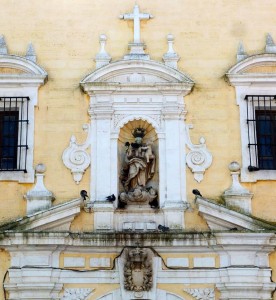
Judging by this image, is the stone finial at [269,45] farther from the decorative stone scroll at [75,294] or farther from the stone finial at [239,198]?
the decorative stone scroll at [75,294]

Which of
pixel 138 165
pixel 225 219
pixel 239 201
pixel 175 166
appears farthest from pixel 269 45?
pixel 225 219

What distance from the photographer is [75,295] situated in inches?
436

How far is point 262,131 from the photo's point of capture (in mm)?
12273

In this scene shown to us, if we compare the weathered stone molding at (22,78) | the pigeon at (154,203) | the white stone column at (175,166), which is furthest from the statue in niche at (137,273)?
the weathered stone molding at (22,78)

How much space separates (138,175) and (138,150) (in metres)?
0.40

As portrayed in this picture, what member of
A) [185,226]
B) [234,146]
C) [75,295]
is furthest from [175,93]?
[75,295]

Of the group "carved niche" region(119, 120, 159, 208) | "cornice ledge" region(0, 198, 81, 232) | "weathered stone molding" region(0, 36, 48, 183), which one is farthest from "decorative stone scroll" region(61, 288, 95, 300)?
"weathered stone molding" region(0, 36, 48, 183)

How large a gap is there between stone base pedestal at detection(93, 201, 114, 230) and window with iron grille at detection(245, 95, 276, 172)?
2.28 meters

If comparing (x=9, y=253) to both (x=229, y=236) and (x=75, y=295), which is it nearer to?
(x=75, y=295)

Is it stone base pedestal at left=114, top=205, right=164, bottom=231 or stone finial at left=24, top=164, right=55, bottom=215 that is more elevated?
stone finial at left=24, top=164, right=55, bottom=215

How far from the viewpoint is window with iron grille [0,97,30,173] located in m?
11.9

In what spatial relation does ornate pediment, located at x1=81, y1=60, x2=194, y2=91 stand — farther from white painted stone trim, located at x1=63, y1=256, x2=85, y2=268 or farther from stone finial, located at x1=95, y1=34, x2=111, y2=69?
white painted stone trim, located at x1=63, y1=256, x2=85, y2=268

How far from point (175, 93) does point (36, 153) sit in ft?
7.80

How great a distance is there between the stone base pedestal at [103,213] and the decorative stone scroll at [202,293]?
1504 mm
